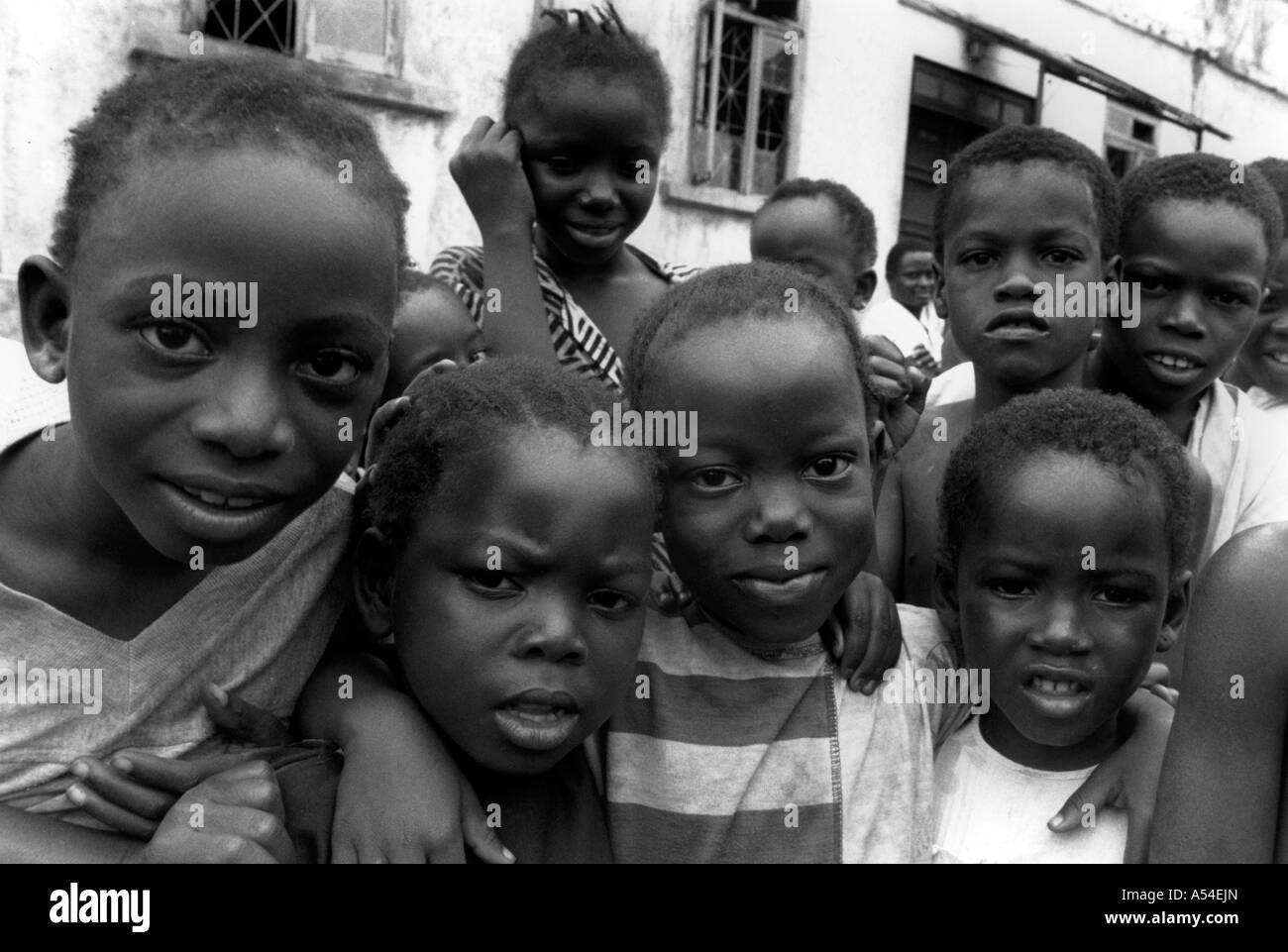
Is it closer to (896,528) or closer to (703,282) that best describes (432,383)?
(703,282)

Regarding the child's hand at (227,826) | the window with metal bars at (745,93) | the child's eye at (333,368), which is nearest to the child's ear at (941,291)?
the child's eye at (333,368)

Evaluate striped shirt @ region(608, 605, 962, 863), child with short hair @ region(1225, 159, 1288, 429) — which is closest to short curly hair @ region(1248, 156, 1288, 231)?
child with short hair @ region(1225, 159, 1288, 429)

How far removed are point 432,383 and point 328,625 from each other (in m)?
0.37

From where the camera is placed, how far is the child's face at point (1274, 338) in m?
2.88

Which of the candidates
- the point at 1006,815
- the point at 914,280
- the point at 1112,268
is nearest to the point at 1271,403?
the point at 1112,268

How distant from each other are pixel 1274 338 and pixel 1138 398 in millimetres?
703

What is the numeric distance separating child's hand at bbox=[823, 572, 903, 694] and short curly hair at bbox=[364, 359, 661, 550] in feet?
1.29

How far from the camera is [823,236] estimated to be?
13.0ft

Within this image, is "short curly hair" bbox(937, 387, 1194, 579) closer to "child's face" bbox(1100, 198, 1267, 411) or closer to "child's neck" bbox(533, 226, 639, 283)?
"child's face" bbox(1100, 198, 1267, 411)

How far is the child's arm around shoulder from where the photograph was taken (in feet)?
4.68

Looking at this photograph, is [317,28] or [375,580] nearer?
[375,580]

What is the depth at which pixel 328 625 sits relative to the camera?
1.65 m

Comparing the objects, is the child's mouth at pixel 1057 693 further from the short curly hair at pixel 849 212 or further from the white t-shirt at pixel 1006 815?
the short curly hair at pixel 849 212

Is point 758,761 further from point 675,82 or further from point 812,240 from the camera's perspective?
point 675,82
